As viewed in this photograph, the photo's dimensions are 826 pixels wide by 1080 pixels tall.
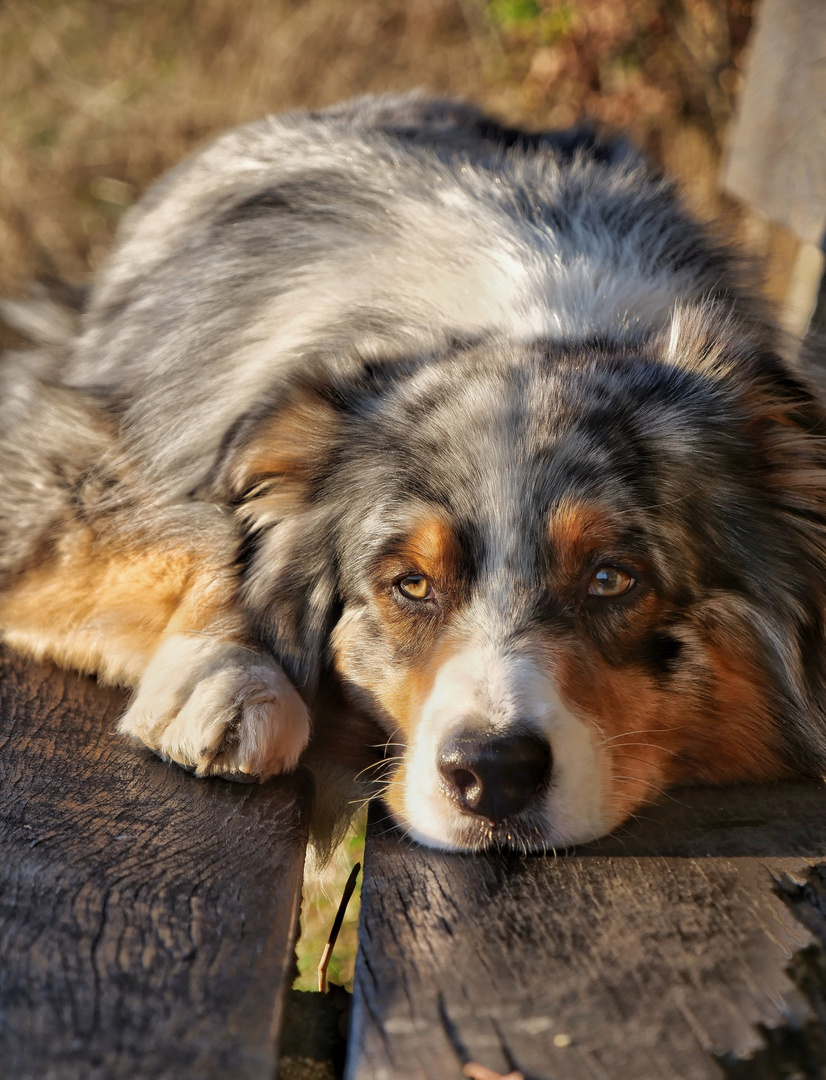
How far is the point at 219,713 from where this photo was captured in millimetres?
2502

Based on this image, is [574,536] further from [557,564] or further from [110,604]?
[110,604]

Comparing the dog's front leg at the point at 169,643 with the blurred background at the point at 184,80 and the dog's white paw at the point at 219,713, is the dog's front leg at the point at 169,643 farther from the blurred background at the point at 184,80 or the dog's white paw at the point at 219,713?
the blurred background at the point at 184,80

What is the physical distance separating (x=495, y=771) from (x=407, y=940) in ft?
→ 1.36

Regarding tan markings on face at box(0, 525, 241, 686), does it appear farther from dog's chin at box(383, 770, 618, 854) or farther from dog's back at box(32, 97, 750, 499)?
dog's chin at box(383, 770, 618, 854)

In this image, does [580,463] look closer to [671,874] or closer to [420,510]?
[420,510]

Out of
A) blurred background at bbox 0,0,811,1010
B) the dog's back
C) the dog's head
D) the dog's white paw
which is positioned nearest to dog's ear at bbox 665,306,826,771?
the dog's head

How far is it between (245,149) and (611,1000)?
3.46 meters

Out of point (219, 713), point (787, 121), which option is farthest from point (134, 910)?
point (787, 121)

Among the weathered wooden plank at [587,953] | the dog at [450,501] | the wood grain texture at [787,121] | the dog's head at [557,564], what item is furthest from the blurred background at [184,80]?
the weathered wooden plank at [587,953]

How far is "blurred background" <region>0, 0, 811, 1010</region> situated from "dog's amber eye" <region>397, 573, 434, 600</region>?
554 centimetres

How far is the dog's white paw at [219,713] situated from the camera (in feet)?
8.10

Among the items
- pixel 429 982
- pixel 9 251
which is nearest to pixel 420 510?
pixel 429 982

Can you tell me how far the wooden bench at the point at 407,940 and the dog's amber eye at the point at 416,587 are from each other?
54 centimetres

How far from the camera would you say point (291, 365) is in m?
3.20
